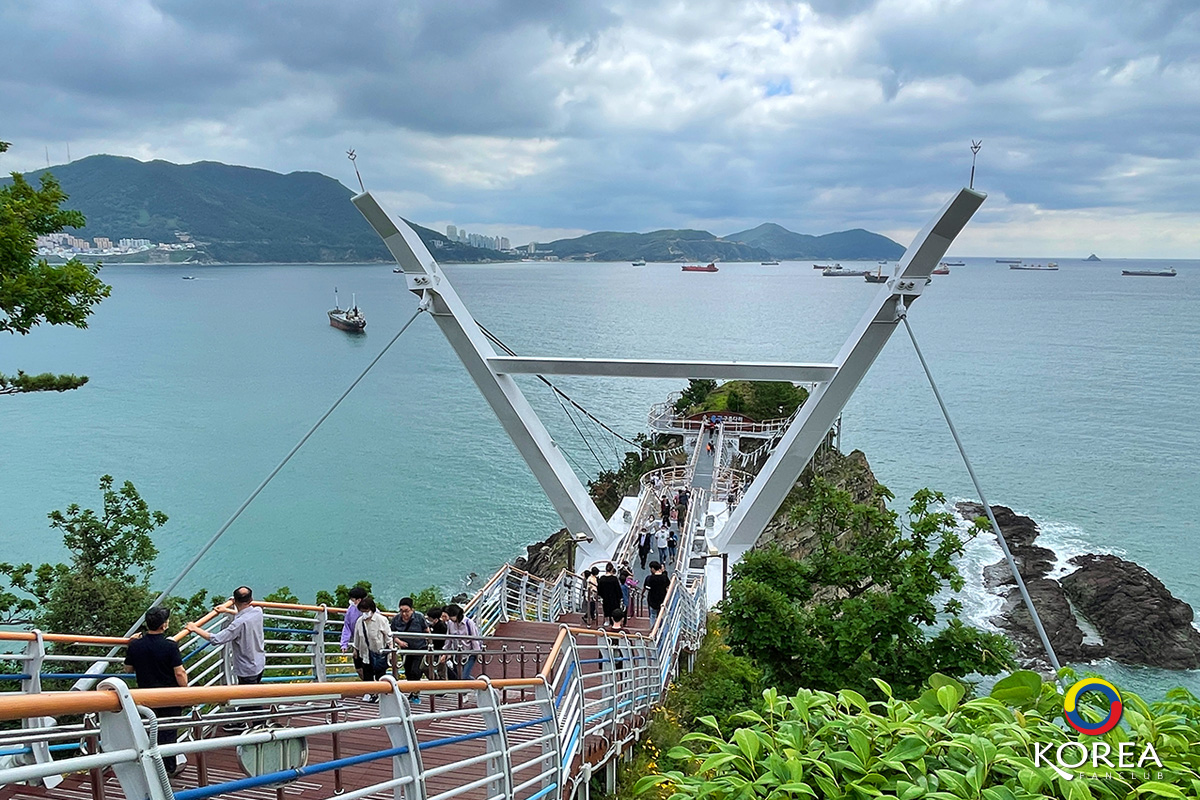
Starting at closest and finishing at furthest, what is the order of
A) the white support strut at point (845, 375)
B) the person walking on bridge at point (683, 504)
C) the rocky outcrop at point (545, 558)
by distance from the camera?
the white support strut at point (845, 375) → the person walking on bridge at point (683, 504) → the rocky outcrop at point (545, 558)

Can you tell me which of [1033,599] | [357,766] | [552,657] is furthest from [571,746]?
[1033,599]

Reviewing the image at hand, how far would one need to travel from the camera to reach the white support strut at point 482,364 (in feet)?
36.0

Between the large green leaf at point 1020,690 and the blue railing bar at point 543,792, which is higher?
the large green leaf at point 1020,690

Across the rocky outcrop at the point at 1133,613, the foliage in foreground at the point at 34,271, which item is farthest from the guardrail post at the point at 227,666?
the rocky outcrop at the point at 1133,613

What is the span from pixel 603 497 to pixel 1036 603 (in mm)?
17886

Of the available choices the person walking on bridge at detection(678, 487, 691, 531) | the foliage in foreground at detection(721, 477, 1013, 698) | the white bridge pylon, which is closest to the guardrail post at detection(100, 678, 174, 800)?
the foliage in foreground at detection(721, 477, 1013, 698)

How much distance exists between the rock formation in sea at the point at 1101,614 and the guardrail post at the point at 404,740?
24540 mm

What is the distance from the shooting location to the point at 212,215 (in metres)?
173

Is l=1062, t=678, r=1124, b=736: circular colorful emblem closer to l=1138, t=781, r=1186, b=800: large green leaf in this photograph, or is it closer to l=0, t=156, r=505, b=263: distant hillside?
l=1138, t=781, r=1186, b=800: large green leaf

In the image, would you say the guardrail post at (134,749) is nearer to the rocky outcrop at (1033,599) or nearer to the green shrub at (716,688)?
the green shrub at (716,688)

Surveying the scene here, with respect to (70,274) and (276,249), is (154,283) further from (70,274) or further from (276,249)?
(70,274)

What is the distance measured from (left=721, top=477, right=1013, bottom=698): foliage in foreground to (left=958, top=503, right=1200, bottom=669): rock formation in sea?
717 inches

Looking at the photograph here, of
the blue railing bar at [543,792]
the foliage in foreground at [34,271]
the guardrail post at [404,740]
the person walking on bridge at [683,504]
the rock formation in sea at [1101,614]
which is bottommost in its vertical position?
the rock formation in sea at [1101,614]

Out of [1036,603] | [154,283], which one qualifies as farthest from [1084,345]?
[154,283]
